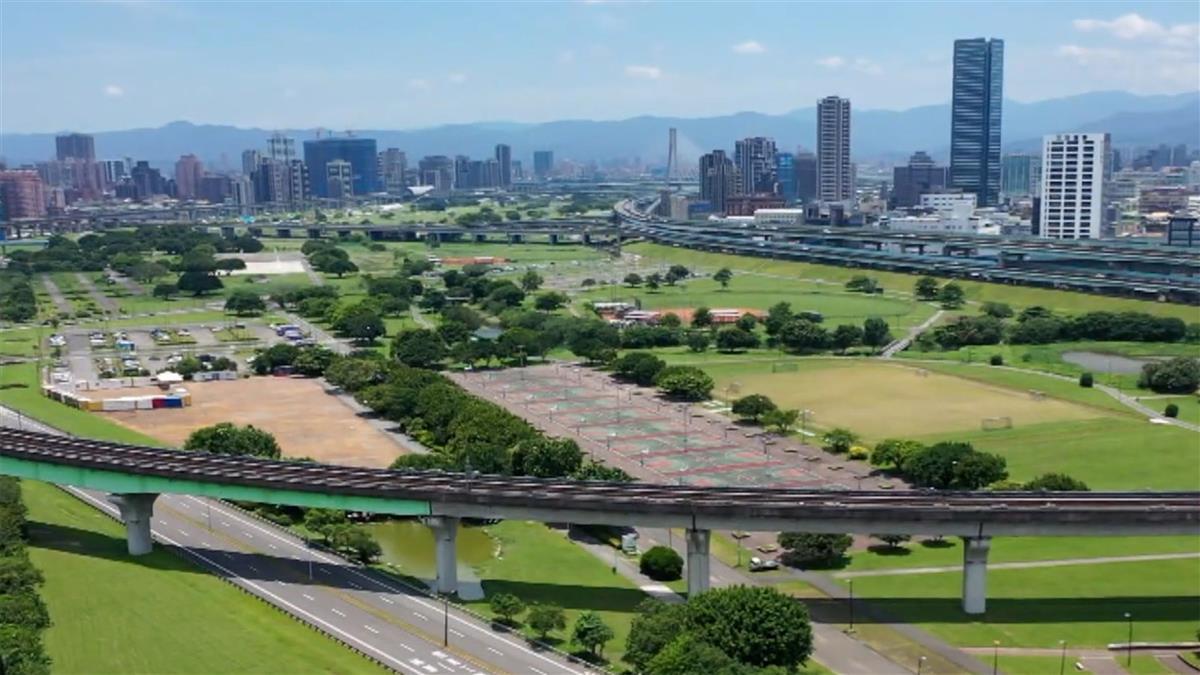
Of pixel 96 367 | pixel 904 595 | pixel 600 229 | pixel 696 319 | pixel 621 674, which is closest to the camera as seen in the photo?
pixel 621 674

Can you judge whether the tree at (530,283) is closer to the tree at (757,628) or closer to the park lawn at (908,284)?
the park lawn at (908,284)

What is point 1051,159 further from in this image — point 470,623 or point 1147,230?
point 470,623

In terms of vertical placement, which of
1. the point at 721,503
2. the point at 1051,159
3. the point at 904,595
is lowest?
the point at 904,595

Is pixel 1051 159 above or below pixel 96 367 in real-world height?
above

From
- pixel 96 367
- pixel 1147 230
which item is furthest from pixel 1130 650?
pixel 1147 230

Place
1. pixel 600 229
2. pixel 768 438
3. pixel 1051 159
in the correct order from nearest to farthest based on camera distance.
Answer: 1. pixel 768 438
2. pixel 1051 159
3. pixel 600 229

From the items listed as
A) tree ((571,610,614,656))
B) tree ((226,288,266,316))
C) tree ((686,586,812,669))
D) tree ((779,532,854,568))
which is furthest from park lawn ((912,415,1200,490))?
tree ((226,288,266,316))

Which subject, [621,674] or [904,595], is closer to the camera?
[621,674]

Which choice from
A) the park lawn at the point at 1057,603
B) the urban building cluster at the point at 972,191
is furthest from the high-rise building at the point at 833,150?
the park lawn at the point at 1057,603

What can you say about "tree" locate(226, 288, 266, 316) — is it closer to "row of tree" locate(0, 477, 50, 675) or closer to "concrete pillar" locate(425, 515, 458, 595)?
"row of tree" locate(0, 477, 50, 675)
